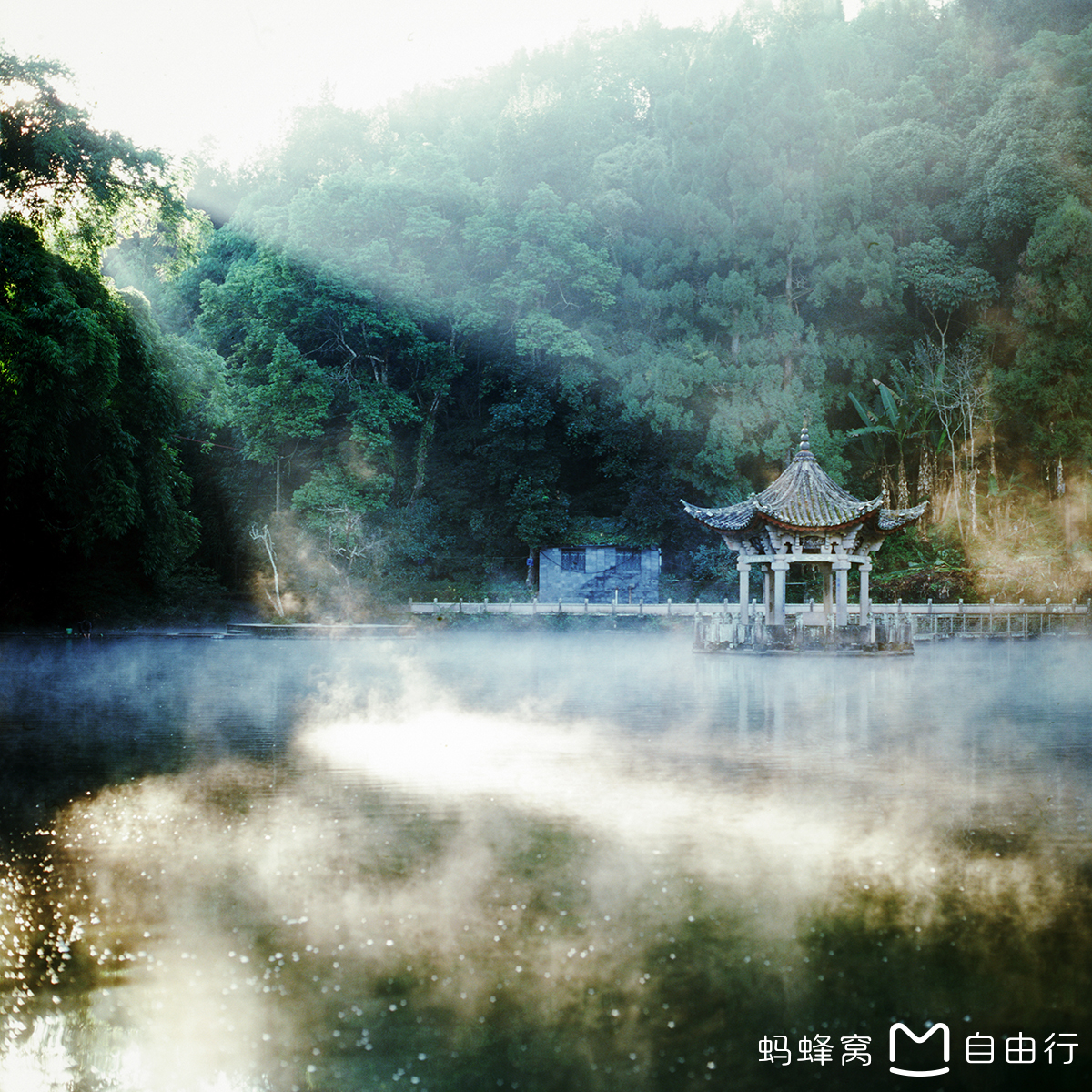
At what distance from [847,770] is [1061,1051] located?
5958 millimetres

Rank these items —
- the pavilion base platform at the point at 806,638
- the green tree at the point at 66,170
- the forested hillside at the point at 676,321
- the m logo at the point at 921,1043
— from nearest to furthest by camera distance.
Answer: the m logo at the point at 921,1043, the green tree at the point at 66,170, the pavilion base platform at the point at 806,638, the forested hillside at the point at 676,321

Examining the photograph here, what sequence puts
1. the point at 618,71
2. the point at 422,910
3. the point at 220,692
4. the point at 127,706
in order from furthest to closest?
the point at 618,71 < the point at 220,692 < the point at 127,706 < the point at 422,910

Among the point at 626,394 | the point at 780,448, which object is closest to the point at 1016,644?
the point at 780,448

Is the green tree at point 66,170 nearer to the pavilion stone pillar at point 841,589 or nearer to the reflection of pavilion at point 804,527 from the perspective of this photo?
the reflection of pavilion at point 804,527

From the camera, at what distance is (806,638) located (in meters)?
26.1

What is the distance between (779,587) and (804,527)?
1.63m

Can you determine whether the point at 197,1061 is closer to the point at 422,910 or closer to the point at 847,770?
the point at 422,910

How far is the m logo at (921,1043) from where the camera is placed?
4648mm

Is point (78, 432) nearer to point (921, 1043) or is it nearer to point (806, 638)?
point (806, 638)

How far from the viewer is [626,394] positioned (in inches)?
1540

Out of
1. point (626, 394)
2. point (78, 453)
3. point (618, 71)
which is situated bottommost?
point (78, 453)

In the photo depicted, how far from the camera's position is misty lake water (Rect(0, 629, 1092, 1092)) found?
473 cm

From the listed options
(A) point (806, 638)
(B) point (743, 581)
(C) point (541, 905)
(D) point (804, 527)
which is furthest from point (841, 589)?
(C) point (541, 905)

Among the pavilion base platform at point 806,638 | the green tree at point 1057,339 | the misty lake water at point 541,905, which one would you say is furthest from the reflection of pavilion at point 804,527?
the green tree at point 1057,339
